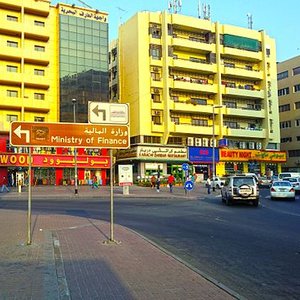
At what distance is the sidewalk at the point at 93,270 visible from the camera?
5734mm

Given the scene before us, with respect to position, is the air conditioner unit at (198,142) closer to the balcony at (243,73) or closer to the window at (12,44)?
the balcony at (243,73)

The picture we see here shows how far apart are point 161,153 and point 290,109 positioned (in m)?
37.0

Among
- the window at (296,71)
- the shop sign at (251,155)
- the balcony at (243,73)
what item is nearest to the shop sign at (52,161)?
the shop sign at (251,155)

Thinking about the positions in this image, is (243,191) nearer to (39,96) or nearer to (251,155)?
(39,96)

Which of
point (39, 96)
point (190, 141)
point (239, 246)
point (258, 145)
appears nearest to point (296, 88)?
point (258, 145)

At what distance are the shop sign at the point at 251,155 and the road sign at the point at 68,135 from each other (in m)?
56.3

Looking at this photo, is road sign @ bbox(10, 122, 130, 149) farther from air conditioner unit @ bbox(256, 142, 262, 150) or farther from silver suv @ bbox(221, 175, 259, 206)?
air conditioner unit @ bbox(256, 142, 262, 150)

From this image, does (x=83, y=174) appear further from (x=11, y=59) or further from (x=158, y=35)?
(x=158, y=35)

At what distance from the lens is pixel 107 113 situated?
1028 cm

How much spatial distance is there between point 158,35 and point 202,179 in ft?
74.3

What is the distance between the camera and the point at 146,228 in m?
13.9

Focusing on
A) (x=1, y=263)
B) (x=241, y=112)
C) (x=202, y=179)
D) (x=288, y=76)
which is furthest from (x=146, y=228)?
(x=288, y=76)

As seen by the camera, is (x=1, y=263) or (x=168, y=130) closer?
(x=1, y=263)

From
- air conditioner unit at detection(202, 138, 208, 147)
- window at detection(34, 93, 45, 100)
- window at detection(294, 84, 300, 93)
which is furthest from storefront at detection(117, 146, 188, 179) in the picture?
window at detection(294, 84, 300, 93)
